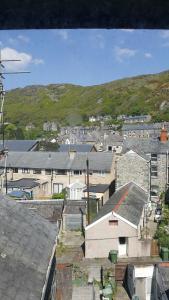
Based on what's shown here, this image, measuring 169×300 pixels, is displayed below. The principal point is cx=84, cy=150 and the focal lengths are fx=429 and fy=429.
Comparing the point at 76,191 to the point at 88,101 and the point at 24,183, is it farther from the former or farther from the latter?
the point at 88,101

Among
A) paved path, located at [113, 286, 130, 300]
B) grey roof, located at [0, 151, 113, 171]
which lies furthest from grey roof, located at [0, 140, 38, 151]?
paved path, located at [113, 286, 130, 300]

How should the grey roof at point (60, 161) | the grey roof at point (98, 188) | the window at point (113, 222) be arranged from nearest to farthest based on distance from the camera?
the window at point (113, 222), the grey roof at point (98, 188), the grey roof at point (60, 161)

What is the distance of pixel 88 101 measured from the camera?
469ft

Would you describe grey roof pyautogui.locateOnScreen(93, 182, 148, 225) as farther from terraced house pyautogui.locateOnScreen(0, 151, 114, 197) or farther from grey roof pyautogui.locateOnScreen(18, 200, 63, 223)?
terraced house pyautogui.locateOnScreen(0, 151, 114, 197)

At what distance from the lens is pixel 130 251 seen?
65.5 ft

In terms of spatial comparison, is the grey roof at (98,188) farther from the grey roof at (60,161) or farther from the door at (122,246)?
the door at (122,246)

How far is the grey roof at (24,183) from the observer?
33562 mm

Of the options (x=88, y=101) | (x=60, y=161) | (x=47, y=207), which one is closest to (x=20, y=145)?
(x=60, y=161)

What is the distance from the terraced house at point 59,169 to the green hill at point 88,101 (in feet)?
203

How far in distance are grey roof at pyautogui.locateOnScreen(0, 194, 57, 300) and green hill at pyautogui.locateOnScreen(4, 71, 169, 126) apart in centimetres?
8837

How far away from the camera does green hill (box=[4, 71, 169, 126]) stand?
388 ft

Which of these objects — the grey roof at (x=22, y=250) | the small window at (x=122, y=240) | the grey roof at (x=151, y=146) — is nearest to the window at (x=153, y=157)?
the grey roof at (x=151, y=146)

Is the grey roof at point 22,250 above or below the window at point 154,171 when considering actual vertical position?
above
